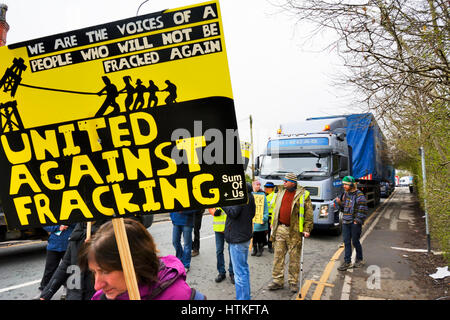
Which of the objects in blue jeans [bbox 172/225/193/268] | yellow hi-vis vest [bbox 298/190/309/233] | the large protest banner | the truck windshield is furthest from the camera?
the truck windshield

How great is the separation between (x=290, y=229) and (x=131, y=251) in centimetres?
369

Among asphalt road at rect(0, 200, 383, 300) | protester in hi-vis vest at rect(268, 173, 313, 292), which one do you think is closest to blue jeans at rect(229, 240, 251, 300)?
asphalt road at rect(0, 200, 383, 300)

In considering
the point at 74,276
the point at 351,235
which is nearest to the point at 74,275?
the point at 74,276

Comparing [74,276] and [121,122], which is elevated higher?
[121,122]

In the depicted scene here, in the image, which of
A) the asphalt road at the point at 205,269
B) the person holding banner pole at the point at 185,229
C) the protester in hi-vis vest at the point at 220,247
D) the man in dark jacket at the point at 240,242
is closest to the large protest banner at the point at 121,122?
the man in dark jacket at the point at 240,242

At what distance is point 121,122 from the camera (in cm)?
168

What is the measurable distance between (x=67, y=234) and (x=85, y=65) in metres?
3.07

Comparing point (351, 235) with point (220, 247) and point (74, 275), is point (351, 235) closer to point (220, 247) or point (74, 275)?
point (220, 247)

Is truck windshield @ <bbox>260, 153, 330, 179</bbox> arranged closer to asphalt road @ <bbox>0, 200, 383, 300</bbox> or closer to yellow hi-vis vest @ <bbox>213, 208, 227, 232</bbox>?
asphalt road @ <bbox>0, 200, 383, 300</bbox>

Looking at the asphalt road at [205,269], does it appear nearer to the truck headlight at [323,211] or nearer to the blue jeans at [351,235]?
the blue jeans at [351,235]

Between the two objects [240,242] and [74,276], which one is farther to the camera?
[240,242]

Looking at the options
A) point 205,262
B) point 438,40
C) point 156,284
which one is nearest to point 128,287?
→ point 156,284

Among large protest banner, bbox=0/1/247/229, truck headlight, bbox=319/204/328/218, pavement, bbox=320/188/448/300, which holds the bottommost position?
pavement, bbox=320/188/448/300

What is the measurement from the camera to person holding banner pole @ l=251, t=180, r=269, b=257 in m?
6.35
